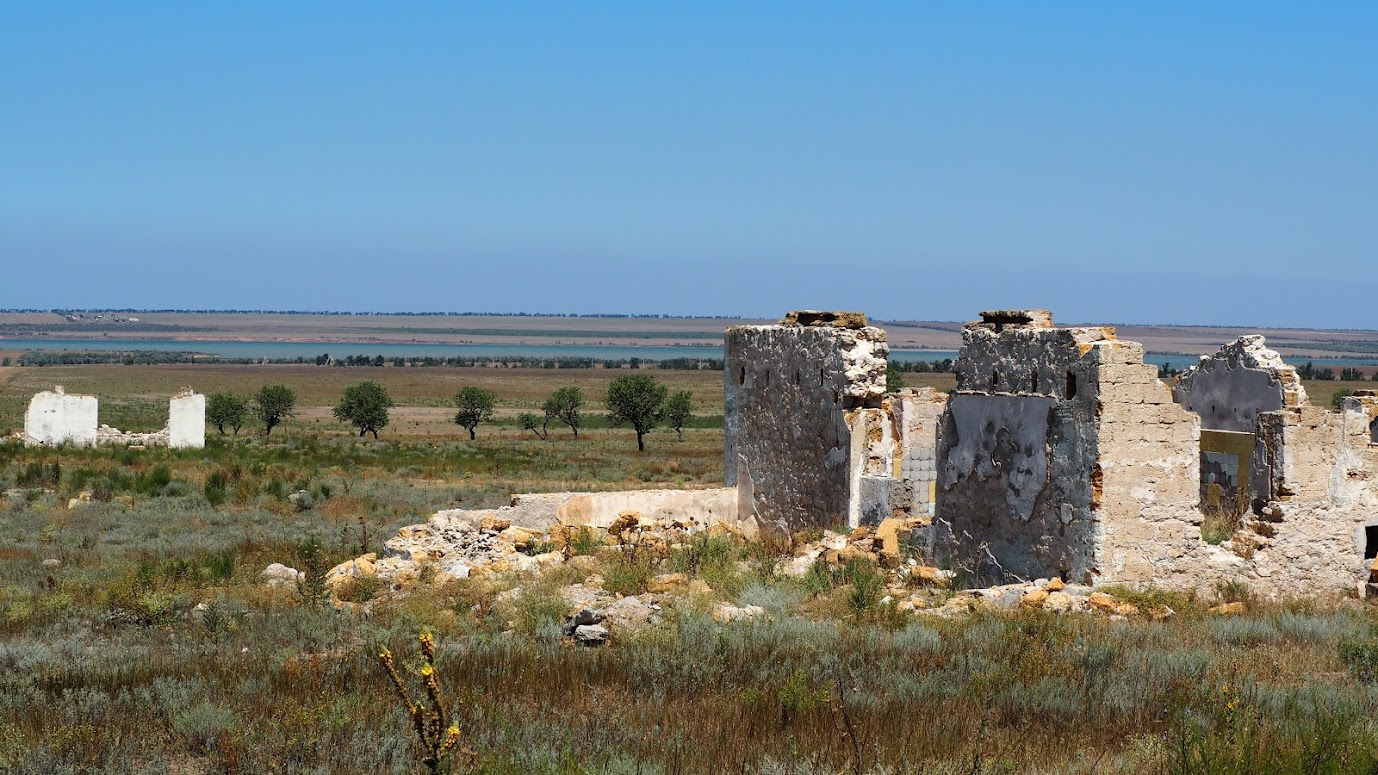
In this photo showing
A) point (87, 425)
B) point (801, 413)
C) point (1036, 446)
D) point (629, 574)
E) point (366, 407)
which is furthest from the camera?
point (366, 407)

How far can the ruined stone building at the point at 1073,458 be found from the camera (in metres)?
10.9

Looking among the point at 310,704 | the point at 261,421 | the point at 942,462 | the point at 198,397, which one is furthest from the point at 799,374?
the point at 261,421

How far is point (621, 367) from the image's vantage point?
17038 cm

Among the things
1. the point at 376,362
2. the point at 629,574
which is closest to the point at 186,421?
the point at 629,574

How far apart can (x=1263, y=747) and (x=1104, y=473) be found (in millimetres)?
4896

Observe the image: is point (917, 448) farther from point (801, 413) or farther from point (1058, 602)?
point (1058, 602)

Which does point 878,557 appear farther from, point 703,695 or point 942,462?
point 703,695

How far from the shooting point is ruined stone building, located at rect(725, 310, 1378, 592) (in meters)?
10.9

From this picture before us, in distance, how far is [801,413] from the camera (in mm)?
16125

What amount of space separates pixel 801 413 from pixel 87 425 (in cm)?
2889

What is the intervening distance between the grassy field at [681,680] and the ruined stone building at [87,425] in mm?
24080

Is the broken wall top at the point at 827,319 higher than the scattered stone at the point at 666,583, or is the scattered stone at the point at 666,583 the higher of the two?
the broken wall top at the point at 827,319

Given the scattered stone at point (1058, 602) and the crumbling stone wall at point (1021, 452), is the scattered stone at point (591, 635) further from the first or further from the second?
the crumbling stone wall at point (1021, 452)

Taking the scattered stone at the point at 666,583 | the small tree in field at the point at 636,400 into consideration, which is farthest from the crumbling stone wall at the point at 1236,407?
the small tree in field at the point at 636,400
